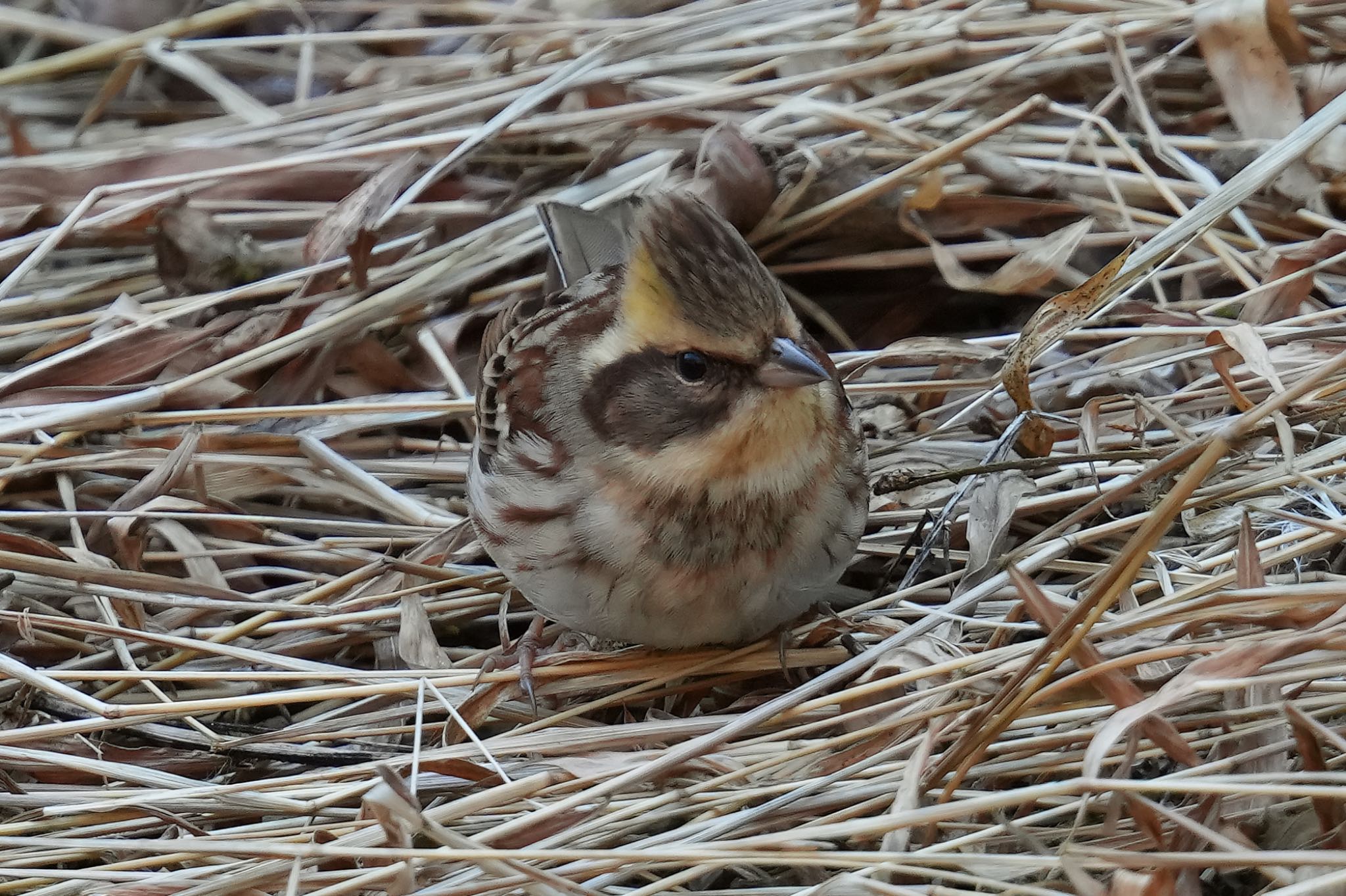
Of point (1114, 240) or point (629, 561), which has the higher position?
point (1114, 240)

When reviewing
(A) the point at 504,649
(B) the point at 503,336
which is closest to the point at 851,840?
(A) the point at 504,649

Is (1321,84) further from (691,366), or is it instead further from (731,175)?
(691,366)

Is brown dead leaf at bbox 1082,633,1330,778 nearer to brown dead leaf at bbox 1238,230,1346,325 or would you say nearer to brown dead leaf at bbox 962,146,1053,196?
brown dead leaf at bbox 1238,230,1346,325

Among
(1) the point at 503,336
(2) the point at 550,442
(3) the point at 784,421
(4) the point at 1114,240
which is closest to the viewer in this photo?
(3) the point at 784,421

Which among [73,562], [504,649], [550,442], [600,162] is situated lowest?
[504,649]

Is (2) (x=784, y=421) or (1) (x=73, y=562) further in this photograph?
(1) (x=73, y=562)

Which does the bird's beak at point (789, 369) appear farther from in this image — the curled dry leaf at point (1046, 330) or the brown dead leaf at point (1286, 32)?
the brown dead leaf at point (1286, 32)

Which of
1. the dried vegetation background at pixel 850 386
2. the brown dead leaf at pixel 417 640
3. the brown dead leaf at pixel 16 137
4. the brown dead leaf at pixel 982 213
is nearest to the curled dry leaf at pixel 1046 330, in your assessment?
the dried vegetation background at pixel 850 386

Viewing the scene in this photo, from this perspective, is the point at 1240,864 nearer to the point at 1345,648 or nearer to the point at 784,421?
the point at 1345,648
